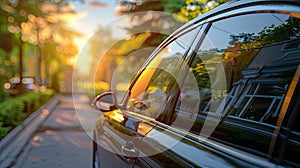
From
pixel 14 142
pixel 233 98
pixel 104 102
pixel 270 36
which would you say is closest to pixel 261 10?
pixel 270 36

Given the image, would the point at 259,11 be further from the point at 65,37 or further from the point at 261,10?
the point at 65,37

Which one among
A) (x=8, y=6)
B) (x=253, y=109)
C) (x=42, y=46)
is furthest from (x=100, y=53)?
(x=253, y=109)

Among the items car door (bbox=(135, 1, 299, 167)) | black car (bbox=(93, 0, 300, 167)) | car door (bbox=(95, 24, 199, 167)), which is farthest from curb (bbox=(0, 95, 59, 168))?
car door (bbox=(135, 1, 299, 167))

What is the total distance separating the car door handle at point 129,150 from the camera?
1706mm

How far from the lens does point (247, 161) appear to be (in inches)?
41.4

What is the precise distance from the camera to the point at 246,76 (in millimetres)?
1343

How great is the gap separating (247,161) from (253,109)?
10.8 inches

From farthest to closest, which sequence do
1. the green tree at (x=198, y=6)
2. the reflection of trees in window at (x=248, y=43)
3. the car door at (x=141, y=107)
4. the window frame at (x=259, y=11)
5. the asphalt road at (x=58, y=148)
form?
the green tree at (x=198, y=6), the asphalt road at (x=58, y=148), the car door at (x=141, y=107), the reflection of trees in window at (x=248, y=43), the window frame at (x=259, y=11)

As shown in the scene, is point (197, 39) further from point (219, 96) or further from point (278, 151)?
point (278, 151)

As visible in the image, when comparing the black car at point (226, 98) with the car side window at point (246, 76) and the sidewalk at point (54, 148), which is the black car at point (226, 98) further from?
the sidewalk at point (54, 148)

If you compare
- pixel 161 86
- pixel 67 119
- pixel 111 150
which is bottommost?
pixel 67 119

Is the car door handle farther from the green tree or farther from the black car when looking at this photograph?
the green tree

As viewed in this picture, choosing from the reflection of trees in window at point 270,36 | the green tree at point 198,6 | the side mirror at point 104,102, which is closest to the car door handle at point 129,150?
the reflection of trees in window at point 270,36

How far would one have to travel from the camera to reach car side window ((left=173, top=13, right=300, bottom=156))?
113cm
